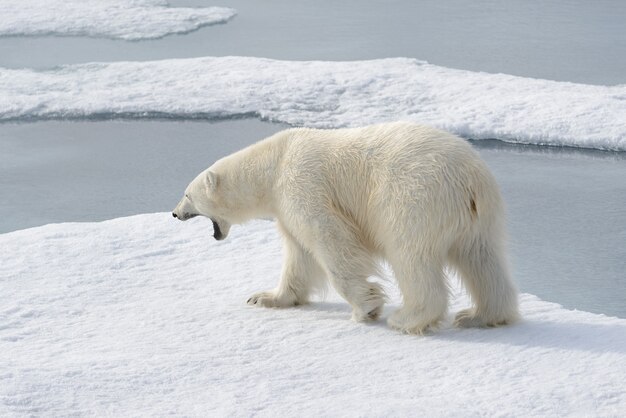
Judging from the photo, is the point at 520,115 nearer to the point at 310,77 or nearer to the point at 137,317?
the point at 310,77

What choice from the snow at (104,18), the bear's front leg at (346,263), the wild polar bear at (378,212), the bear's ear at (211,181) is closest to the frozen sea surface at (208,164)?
the wild polar bear at (378,212)

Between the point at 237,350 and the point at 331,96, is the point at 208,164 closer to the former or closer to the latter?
the point at 331,96

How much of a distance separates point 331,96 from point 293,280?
15.8 ft

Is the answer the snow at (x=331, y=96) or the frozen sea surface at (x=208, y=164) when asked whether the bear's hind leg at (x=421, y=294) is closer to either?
the frozen sea surface at (x=208, y=164)

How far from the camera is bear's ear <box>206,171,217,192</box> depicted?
181 inches

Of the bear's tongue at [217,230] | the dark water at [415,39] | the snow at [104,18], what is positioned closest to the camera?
the bear's tongue at [217,230]

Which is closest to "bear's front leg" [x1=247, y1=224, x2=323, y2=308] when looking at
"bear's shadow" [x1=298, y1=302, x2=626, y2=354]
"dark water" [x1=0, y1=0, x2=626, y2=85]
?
"bear's shadow" [x1=298, y1=302, x2=626, y2=354]

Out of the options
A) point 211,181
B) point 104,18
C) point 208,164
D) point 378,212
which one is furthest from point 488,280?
point 104,18

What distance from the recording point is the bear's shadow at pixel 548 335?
3848 mm

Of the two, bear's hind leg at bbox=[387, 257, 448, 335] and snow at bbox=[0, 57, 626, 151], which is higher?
bear's hind leg at bbox=[387, 257, 448, 335]

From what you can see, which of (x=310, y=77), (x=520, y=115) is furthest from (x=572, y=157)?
(x=310, y=77)

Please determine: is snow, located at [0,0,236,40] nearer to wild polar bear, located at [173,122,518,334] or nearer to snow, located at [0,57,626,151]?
snow, located at [0,57,626,151]

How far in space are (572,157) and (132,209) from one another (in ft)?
10.8

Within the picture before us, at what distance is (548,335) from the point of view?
4.00 metres
